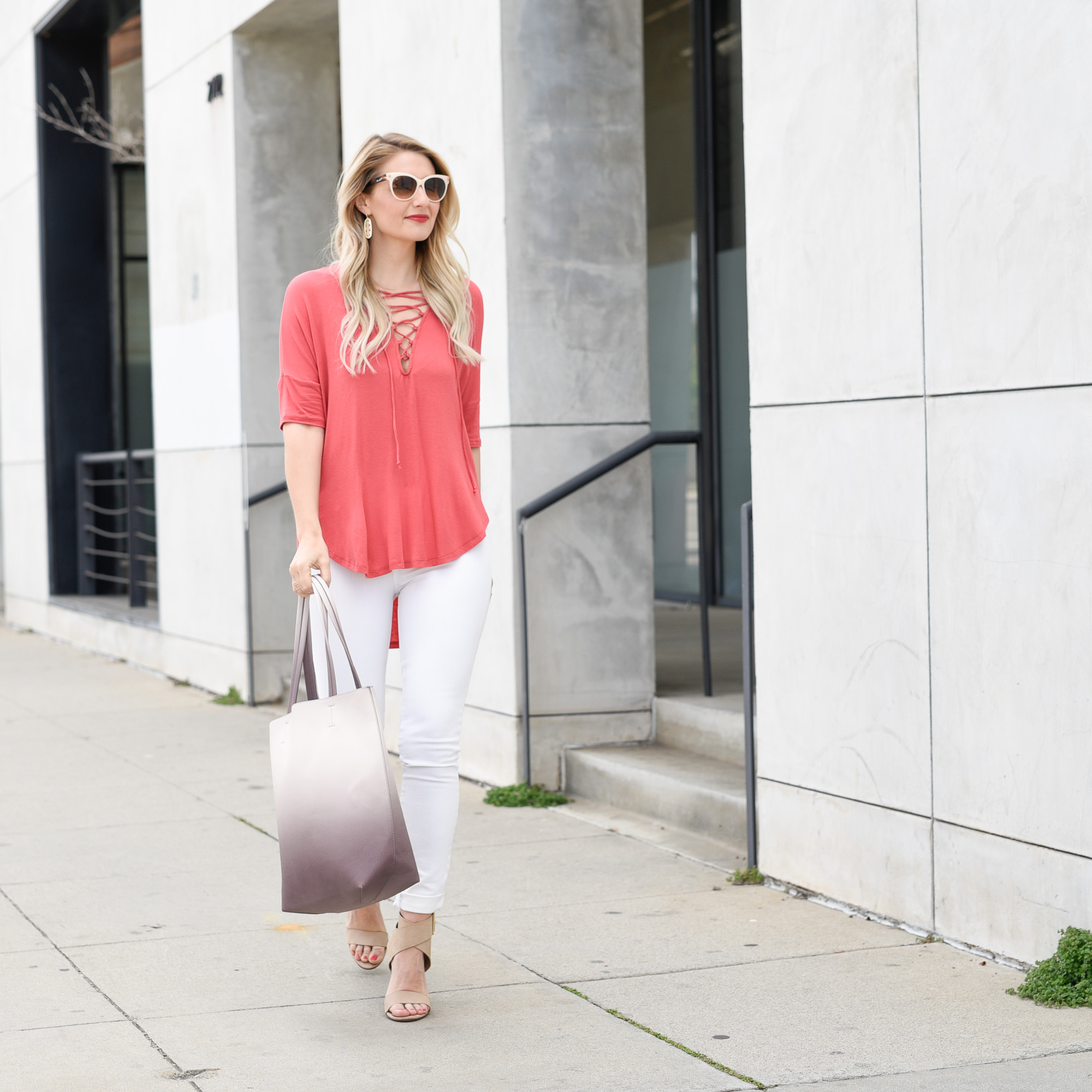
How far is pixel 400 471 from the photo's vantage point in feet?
13.1

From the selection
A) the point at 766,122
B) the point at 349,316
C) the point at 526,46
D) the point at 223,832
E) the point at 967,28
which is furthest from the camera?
the point at 526,46

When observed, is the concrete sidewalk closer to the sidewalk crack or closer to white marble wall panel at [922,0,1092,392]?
the sidewalk crack

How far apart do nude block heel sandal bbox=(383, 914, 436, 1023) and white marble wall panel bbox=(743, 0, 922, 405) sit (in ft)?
6.14

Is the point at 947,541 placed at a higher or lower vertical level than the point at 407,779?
higher

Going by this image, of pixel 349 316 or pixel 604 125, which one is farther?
pixel 604 125

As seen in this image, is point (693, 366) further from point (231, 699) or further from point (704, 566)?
point (704, 566)

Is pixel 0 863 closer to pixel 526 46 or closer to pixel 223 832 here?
pixel 223 832

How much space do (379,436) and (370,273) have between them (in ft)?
1.33

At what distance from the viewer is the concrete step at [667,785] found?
5.71m

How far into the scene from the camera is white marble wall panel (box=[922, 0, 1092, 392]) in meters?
3.93

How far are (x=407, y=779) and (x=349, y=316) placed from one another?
111 centimetres

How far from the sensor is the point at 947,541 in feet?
14.3

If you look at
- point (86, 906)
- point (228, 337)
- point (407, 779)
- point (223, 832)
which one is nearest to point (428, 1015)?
point (407, 779)

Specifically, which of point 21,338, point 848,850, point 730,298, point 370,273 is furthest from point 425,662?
point 21,338
